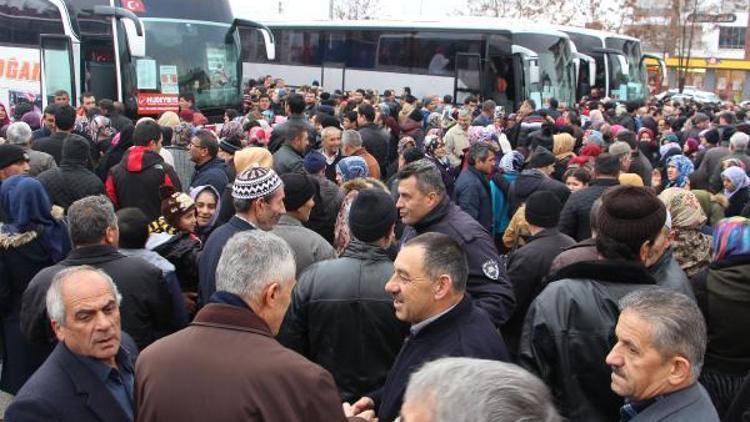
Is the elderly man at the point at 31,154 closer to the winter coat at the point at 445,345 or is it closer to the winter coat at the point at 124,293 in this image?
the winter coat at the point at 124,293

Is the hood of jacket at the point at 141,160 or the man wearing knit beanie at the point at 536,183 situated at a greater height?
the hood of jacket at the point at 141,160

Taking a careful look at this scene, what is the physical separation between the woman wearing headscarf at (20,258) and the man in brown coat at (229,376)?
3093 millimetres

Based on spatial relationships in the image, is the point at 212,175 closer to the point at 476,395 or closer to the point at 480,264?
the point at 480,264

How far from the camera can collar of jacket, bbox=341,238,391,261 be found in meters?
3.99

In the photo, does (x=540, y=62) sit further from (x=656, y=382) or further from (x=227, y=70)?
(x=656, y=382)

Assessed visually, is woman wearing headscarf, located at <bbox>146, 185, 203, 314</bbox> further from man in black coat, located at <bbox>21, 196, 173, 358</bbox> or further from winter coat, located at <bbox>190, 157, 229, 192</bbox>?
winter coat, located at <bbox>190, 157, 229, 192</bbox>

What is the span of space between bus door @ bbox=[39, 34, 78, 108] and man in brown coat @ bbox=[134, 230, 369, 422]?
1246cm

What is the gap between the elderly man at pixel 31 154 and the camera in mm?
7586

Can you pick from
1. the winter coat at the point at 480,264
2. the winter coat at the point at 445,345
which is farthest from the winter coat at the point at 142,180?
the winter coat at the point at 445,345

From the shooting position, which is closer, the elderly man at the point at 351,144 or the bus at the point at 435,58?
the elderly man at the point at 351,144

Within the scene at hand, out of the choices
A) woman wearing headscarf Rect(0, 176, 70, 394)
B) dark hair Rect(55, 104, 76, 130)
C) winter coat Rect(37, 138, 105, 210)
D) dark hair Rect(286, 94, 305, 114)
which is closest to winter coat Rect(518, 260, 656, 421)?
woman wearing headscarf Rect(0, 176, 70, 394)

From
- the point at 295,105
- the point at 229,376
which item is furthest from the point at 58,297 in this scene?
the point at 295,105

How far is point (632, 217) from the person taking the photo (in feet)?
11.7

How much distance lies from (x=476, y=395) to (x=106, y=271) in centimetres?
304
